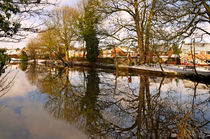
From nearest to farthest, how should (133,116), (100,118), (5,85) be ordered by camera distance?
(100,118)
(133,116)
(5,85)

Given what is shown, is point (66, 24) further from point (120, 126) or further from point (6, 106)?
point (120, 126)

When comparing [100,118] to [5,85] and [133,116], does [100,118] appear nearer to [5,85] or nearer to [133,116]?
[133,116]

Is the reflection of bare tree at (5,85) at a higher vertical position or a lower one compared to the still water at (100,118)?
higher

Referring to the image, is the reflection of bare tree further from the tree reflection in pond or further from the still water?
the tree reflection in pond

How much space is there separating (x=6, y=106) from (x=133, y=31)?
1597cm

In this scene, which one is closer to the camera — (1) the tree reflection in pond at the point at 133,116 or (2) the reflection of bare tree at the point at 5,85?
A: (2) the reflection of bare tree at the point at 5,85

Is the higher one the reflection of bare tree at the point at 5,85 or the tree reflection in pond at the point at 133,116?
the reflection of bare tree at the point at 5,85

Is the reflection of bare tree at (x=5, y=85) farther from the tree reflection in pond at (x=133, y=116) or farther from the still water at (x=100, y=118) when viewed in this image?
the tree reflection in pond at (x=133, y=116)

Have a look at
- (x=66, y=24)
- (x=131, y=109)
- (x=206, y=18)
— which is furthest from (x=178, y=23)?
(x=66, y=24)

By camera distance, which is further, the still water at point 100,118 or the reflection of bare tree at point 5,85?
the still water at point 100,118

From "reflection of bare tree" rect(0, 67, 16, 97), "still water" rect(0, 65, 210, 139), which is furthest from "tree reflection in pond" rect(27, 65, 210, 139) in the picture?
"reflection of bare tree" rect(0, 67, 16, 97)

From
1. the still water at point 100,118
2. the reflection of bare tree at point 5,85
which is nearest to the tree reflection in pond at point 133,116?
the still water at point 100,118

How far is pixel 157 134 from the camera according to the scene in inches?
143

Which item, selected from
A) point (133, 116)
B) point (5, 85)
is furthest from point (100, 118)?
point (5, 85)
